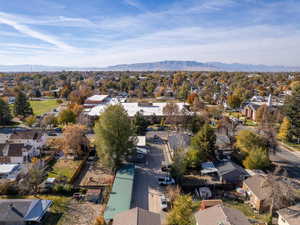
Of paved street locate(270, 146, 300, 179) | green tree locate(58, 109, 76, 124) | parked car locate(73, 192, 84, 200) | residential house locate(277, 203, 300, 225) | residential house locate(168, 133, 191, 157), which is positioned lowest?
parked car locate(73, 192, 84, 200)

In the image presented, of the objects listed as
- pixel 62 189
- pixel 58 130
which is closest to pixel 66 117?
pixel 58 130

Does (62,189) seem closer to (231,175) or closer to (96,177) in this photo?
(96,177)

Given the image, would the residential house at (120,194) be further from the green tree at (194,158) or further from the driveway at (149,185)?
the green tree at (194,158)

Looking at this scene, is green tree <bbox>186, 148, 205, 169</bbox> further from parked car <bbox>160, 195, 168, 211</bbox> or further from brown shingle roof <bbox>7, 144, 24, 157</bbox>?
brown shingle roof <bbox>7, 144, 24, 157</bbox>

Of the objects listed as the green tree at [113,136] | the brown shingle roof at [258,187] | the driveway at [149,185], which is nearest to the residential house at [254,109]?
the brown shingle roof at [258,187]

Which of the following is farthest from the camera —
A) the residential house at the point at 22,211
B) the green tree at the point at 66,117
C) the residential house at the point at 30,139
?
the green tree at the point at 66,117

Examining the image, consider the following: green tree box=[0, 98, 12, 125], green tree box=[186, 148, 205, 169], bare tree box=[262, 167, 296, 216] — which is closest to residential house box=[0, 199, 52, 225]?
green tree box=[186, 148, 205, 169]
